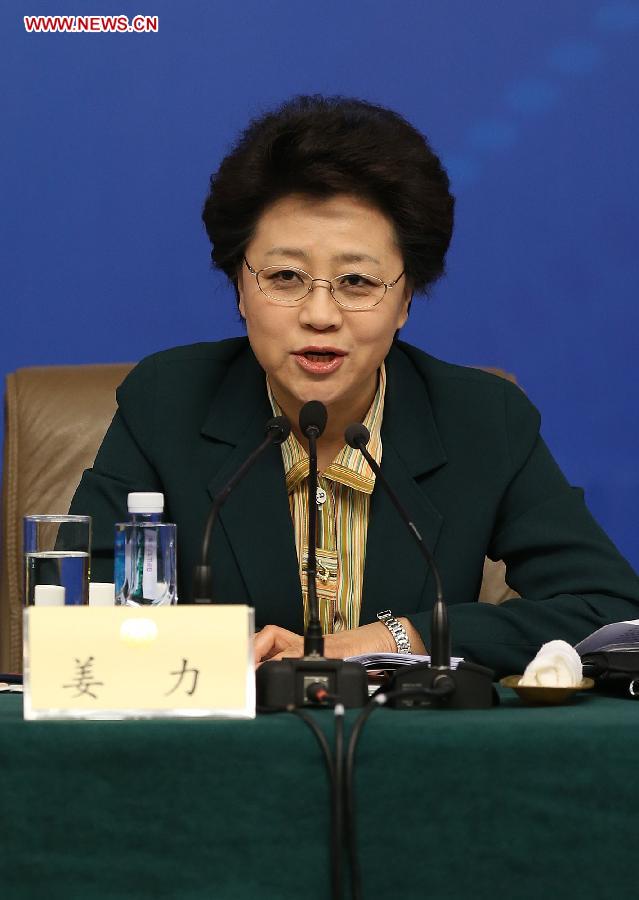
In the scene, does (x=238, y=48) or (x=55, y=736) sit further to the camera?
(x=238, y=48)

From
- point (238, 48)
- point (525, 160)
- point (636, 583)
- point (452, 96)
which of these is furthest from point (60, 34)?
point (636, 583)

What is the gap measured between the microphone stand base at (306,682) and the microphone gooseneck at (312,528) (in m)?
0.04

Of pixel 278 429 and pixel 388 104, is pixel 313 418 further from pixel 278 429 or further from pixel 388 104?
pixel 388 104

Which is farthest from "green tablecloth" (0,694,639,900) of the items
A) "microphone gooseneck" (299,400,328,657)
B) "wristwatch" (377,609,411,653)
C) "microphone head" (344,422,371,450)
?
"wristwatch" (377,609,411,653)

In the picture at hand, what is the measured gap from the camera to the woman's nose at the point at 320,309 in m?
1.57

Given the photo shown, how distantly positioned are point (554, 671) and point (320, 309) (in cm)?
64

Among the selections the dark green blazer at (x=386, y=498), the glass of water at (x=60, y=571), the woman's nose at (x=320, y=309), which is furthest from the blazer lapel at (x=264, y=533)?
the glass of water at (x=60, y=571)

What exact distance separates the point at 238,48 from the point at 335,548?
126cm

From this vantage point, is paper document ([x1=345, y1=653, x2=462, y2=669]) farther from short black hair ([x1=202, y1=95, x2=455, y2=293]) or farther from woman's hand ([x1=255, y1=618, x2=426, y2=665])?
short black hair ([x1=202, y1=95, x2=455, y2=293])

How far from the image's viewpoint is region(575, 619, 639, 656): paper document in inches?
50.3

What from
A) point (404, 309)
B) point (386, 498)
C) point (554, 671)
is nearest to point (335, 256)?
point (404, 309)

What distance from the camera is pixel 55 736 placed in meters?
0.90

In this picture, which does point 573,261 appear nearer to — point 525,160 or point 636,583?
point 525,160

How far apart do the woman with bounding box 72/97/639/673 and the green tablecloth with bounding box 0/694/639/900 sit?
2.04 ft
